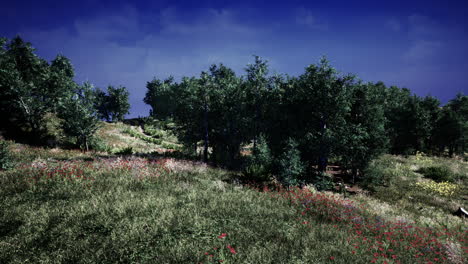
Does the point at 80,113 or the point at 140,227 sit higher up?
the point at 80,113

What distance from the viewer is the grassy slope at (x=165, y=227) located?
14.2 feet

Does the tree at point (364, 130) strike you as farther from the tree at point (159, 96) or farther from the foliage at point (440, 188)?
the tree at point (159, 96)

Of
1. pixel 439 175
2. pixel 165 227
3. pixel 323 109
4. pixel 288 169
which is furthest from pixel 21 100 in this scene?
pixel 439 175

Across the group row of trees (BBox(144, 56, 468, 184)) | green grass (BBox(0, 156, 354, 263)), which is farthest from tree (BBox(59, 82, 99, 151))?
green grass (BBox(0, 156, 354, 263))

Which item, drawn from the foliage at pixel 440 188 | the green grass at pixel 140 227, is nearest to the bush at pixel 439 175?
the foliage at pixel 440 188

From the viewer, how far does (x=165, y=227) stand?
5.20 m

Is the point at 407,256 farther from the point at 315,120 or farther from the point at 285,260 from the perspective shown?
the point at 315,120

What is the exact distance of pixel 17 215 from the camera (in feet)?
18.5

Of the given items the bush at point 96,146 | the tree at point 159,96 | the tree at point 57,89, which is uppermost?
the tree at point 159,96

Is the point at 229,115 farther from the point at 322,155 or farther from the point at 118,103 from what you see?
the point at 118,103

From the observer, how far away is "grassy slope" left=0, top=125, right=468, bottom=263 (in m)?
4.34

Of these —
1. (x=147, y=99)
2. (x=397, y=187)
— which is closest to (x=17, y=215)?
(x=397, y=187)

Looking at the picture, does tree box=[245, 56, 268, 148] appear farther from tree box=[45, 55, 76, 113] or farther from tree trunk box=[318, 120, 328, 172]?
tree box=[45, 55, 76, 113]

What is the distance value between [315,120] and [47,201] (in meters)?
17.8
